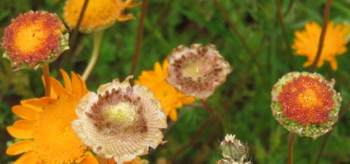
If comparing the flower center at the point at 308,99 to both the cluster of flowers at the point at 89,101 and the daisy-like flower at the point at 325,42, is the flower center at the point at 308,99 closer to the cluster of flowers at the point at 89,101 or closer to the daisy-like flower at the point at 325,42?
the cluster of flowers at the point at 89,101

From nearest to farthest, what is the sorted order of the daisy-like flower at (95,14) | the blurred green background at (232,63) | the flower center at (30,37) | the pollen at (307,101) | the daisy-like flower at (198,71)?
the pollen at (307,101) < the flower center at (30,37) < the daisy-like flower at (198,71) < the daisy-like flower at (95,14) < the blurred green background at (232,63)

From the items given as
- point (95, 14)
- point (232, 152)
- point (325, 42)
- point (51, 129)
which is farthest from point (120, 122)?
point (325, 42)

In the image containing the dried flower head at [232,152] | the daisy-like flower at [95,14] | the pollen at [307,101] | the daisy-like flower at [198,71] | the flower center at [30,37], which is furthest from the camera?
the daisy-like flower at [95,14]

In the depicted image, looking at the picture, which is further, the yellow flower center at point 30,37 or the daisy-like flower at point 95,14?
the daisy-like flower at point 95,14

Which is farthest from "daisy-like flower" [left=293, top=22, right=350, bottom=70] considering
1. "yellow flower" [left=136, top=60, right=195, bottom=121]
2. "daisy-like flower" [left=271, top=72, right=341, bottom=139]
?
"daisy-like flower" [left=271, top=72, right=341, bottom=139]

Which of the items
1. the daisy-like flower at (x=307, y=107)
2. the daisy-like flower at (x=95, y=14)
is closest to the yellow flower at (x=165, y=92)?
the daisy-like flower at (x=95, y=14)

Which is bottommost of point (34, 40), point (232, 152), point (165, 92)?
point (232, 152)

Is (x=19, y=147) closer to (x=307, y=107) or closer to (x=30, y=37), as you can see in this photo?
(x=30, y=37)
